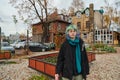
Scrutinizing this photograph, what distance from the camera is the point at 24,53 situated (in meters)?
21.1

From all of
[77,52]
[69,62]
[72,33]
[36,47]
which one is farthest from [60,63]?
[36,47]

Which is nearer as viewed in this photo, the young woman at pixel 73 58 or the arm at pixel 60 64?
the young woman at pixel 73 58

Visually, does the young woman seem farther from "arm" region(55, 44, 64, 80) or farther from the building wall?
the building wall

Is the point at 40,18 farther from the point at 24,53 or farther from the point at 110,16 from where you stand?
the point at 110,16

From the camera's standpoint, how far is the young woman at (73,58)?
3822 mm

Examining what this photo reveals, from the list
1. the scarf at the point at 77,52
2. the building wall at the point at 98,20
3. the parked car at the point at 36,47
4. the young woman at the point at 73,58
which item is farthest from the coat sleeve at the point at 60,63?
the building wall at the point at 98,20

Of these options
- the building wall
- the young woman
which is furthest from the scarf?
the building wall

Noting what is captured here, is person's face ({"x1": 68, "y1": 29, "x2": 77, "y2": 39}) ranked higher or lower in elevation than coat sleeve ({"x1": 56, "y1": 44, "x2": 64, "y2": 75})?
higher

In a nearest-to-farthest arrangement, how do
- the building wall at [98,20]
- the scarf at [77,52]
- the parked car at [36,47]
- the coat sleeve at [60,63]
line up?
the scarf at [77,52], the coat sleeve at [60,63], the parked car at [36,47], the building wall at [98,20]

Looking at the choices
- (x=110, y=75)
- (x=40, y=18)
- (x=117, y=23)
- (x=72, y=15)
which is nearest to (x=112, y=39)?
(x=117, y=23)

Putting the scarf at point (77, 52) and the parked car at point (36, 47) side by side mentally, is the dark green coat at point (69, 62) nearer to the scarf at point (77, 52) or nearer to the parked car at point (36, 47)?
the scarf at point (77, 52)

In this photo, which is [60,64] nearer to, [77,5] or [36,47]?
[36,47]

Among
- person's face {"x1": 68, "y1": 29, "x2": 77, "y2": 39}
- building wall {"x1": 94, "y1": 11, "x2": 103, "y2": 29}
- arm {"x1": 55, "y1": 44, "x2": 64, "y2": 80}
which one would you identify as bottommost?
arm {"x1": 55, "y1": 44, "x2": 64, "y2": 80}

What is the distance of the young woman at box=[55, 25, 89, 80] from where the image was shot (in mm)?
3822
